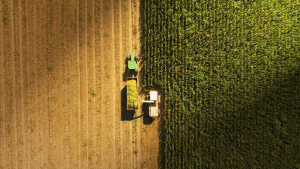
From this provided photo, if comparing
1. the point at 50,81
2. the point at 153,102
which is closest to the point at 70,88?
the point at 50,81

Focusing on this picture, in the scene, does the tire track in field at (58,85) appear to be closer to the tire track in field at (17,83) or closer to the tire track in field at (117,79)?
the tire track in field at (17,83)

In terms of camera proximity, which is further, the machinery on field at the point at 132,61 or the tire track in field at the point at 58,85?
the tire track in field at the point at 58,85

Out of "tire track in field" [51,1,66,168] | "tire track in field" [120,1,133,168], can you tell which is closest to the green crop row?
"tire track in field" [120,1,133,168]

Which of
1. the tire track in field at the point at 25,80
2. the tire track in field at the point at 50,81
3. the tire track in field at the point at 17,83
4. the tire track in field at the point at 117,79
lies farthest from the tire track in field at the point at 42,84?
the tire track in field at the point at 117,79

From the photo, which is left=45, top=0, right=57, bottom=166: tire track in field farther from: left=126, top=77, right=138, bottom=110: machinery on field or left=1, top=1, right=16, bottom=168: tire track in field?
left=126, top=77, right=138, bottom=110: machinery on field

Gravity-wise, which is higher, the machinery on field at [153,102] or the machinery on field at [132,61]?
the machinery on field at [132,61]

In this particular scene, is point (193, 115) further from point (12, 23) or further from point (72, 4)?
point (12, 23)
